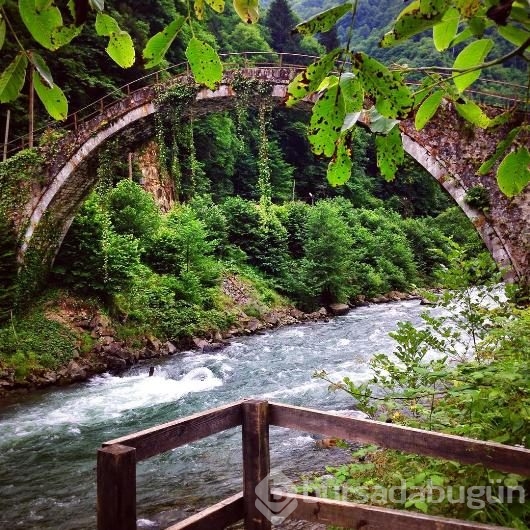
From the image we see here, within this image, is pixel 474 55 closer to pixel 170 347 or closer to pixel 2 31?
pixel 2 31

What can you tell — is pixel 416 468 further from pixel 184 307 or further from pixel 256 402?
pixel 184 307

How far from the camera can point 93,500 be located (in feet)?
17.8

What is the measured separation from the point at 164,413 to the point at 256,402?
6.63 metres

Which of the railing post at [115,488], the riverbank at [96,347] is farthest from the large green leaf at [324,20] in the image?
the riverbank at [96,347]

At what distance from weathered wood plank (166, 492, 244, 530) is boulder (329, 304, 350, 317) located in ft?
60.4

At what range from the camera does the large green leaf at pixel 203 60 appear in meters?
0.91

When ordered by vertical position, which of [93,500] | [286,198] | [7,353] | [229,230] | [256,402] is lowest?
[93,500]

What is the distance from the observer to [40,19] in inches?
32.9

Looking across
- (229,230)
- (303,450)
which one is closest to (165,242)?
(229,230)

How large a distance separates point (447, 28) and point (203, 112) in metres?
13.4

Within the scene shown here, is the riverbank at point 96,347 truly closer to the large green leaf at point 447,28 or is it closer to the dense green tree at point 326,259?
the dense green tree at point 326,259

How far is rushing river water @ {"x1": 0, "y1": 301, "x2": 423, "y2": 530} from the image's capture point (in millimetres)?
5383

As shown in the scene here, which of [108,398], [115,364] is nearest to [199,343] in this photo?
[115,364]

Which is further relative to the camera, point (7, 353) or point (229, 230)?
point (229, 230)
